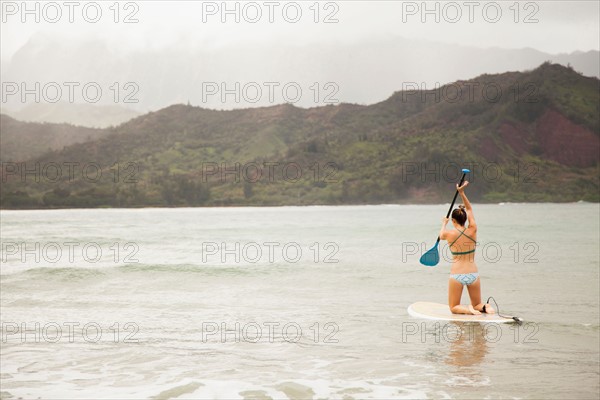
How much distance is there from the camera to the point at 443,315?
12.7 meters

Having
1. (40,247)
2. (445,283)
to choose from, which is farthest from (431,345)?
(40,247)

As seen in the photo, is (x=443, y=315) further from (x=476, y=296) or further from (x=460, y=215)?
(x=460, y=215)

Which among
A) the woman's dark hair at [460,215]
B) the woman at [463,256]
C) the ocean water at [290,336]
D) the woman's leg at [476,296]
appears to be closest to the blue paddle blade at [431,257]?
the woman at [463,256]

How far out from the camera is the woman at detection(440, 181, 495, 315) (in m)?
11.9

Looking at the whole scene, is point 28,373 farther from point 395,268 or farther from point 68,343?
point 395,268

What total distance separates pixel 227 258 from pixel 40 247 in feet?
51.3

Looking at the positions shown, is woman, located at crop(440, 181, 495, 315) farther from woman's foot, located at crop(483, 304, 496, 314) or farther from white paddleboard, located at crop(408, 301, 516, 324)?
white paddleboard, located at crop(408, 301, 516, 324)

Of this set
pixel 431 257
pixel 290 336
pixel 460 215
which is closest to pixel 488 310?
pixel 431 257

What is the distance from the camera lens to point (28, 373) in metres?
10.0

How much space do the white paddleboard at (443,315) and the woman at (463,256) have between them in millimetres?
170

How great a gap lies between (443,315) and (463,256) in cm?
135

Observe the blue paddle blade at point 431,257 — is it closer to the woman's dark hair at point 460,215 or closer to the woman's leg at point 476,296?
the woman's leg at point 476,296

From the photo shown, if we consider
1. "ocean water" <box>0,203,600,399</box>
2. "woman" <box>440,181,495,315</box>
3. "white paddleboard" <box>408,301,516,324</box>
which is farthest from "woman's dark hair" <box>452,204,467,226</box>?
"ocean water" <box>0,203,600,399</box>

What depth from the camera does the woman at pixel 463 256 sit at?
1188cm
